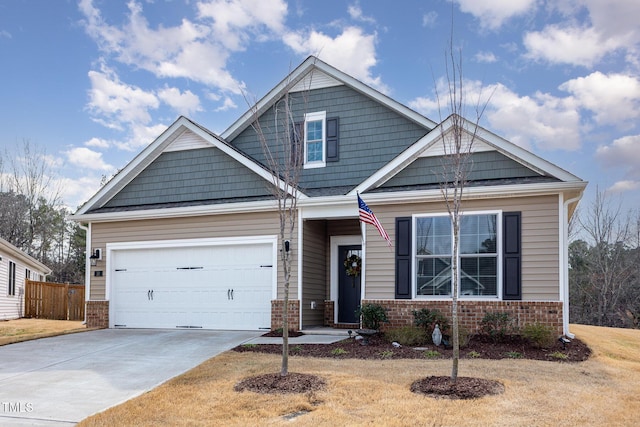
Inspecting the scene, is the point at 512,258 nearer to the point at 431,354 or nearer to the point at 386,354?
the point at 431,354

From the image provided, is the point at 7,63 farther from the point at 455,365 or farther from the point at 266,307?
the point at 455,365

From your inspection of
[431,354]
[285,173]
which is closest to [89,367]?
[285,173]

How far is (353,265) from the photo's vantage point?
48.9ft

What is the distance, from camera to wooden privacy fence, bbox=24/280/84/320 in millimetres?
21812

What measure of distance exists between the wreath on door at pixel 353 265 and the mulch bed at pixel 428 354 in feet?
9.71

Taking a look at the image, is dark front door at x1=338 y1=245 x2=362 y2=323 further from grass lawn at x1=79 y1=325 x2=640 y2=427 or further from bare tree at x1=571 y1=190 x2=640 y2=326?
bare tree at x1=571 y1=190 x2=640 y2=326

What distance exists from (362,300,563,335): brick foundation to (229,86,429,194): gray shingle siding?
3634 mm

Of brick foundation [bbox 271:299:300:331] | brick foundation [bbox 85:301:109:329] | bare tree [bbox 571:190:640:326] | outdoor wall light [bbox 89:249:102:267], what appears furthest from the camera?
bare tree [bbox 571:190:640:326]

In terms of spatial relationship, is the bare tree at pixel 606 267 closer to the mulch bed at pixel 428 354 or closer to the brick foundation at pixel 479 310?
the mulch bed at pixel 428 354

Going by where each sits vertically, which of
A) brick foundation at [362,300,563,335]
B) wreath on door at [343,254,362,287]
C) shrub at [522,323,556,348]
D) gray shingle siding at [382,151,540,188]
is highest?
gray shingle siding at [382,151,540,188]

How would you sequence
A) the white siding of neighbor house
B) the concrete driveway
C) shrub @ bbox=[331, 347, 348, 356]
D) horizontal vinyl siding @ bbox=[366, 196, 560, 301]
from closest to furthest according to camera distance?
the concrete driveway < shrub @ bbox=[331, 347, 348, 356] < horizontal vinyl siding @ bbox=[366, 196, 560, 301] < the white siding of neighbor house

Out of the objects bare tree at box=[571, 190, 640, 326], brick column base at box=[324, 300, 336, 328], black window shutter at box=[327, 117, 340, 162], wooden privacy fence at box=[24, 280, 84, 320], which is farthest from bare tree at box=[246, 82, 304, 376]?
bare tree at box=[571, 190, 640, 326]

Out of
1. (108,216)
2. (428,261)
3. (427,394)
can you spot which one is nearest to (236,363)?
(427,394)

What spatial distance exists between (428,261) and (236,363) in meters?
4.85
